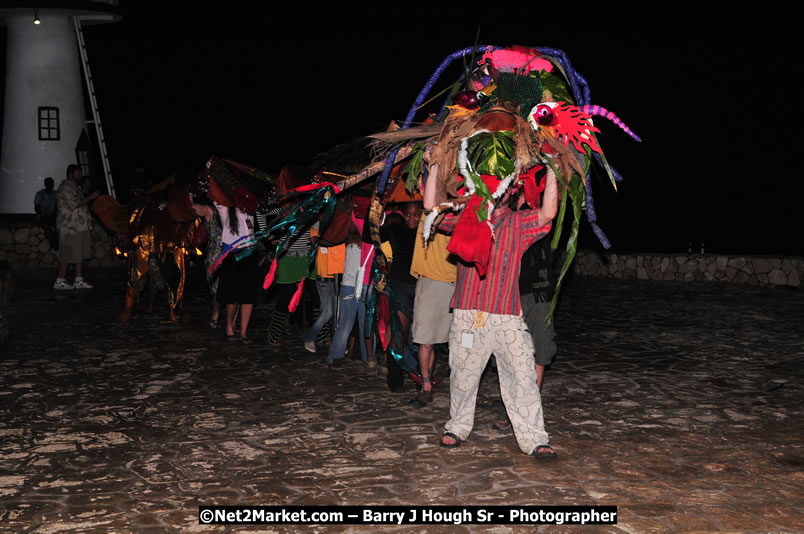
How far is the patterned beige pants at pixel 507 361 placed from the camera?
603cm

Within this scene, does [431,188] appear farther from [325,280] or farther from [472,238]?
[325,280]

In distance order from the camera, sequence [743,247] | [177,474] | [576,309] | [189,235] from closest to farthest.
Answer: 1. [177,474]
2. [189,235]
3. [576,309]
4. [743,247]

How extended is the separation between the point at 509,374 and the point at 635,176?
24.2 meters

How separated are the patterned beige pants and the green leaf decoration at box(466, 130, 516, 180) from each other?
100 cm

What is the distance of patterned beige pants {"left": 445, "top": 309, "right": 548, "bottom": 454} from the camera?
6.03 meters

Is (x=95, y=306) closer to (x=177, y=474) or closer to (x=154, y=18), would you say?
(x=177, y=474)

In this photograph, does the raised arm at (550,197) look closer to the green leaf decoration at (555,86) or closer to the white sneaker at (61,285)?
the green leaf decoration at (555,86)

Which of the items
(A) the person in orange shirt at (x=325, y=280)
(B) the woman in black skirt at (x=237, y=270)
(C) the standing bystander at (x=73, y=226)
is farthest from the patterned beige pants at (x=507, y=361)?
(C) the standing bystander at (x=73, y=226)

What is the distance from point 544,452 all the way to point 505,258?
4.34ft

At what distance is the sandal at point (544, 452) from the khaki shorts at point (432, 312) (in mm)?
1550

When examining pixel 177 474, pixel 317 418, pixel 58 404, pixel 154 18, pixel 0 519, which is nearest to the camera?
pixel 0 519

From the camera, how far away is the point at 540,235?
6078 mm

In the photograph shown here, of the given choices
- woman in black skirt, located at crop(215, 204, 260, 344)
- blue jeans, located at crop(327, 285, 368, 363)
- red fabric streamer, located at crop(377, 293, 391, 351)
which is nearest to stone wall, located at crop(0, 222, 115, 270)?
woman in black skirt, located at crop(215, 204, 260, 344)

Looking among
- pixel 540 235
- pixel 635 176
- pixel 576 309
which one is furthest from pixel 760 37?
pixel 540 235
